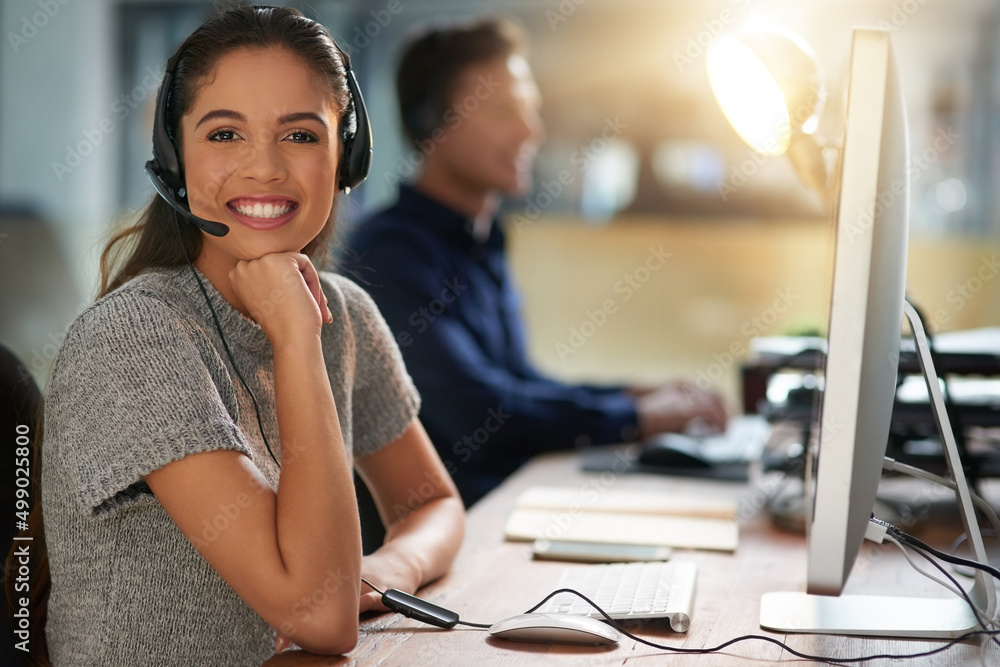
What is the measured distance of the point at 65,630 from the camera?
0.83m

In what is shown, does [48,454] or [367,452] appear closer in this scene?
[48,454]

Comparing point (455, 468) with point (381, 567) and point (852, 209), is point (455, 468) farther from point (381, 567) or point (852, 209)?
point (852, 209)

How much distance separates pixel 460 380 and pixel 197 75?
2.96 feet

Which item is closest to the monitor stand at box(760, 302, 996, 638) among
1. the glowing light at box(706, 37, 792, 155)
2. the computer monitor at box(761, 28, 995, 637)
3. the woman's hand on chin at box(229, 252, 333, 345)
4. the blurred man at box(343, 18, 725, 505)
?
the computer monitor at box(761, 28, 995, 637)

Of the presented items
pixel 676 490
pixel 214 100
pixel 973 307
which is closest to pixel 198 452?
pixel 214 100

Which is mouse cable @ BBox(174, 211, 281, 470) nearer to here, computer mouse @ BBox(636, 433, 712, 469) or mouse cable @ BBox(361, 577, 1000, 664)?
mouse cable @ BBox(361, 577, 1000, 664)

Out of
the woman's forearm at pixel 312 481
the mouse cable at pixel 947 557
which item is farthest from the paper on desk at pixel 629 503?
the woman's forearm at pixel 312 481

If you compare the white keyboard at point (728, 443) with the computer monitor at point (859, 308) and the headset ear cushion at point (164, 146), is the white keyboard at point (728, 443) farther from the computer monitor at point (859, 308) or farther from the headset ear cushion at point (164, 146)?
the headset ear cushion at point (164, 146)

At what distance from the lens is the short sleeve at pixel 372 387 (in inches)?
42.2

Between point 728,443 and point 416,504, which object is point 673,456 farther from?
point 416,504

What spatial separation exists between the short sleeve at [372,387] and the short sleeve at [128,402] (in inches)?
11.1

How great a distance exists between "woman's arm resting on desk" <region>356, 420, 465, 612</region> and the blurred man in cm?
29

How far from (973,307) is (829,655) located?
2646 mm

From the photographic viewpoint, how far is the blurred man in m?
1.67
